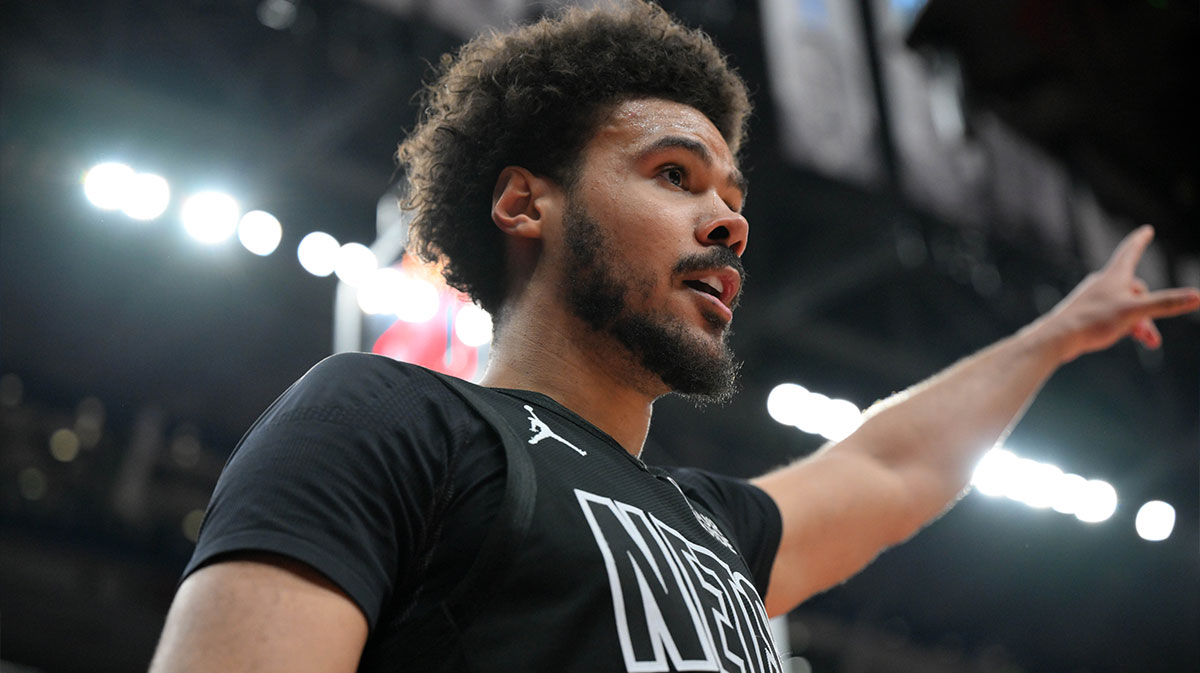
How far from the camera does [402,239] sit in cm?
418

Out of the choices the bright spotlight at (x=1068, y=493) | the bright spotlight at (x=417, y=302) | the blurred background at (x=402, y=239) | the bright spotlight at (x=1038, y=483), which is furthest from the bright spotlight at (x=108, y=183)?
the bright spotlight at (x=1068, y=493)

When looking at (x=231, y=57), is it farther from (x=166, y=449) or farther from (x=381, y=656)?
(x=381, y=656)

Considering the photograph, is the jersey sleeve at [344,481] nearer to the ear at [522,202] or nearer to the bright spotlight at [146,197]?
the ear at [522,202]

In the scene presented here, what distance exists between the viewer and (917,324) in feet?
23.3

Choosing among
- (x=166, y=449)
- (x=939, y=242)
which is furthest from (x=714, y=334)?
(x=166, y=449)

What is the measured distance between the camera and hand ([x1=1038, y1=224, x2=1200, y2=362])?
2.19 m

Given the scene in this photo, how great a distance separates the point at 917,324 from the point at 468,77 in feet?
18.9

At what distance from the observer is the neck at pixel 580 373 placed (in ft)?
4.60

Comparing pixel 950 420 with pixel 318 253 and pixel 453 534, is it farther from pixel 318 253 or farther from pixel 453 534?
pixel 318 253

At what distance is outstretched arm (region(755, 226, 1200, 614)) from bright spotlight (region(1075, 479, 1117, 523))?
6441 mm

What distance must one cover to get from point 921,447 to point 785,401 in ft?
17.0

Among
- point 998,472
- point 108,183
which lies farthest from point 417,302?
point 998,472

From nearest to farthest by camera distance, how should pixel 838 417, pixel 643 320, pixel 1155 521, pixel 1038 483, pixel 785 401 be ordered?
pixel 643 320 < pixel 838 417 < pixel 785 401 < pixel 1038 483 < pixel 1155 521

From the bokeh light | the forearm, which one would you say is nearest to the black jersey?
the forearm
